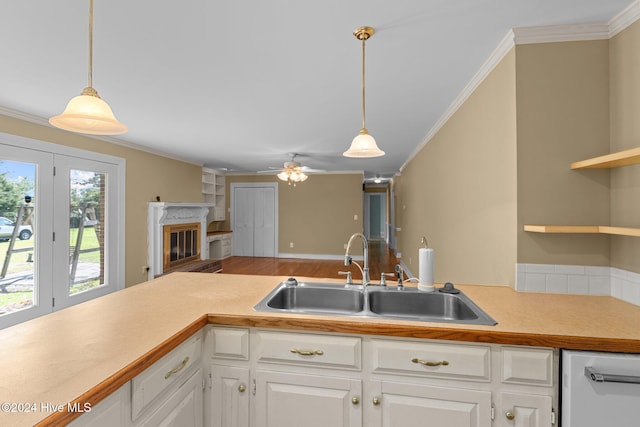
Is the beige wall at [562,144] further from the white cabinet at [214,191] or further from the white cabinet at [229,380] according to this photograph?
the white cabinet at [214,191]

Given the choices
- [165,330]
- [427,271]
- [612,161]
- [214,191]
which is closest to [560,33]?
[612,161]

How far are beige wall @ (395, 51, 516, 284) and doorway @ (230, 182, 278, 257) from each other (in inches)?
211

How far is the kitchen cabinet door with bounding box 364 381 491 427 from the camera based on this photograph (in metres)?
1.17

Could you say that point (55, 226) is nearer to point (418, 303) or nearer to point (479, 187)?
point (418, 303)

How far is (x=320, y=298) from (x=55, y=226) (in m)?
3.59

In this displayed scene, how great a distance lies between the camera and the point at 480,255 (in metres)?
2.21

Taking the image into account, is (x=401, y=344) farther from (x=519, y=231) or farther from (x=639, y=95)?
(x=639, y=95)

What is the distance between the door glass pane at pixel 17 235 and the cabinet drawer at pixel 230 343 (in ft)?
10.6

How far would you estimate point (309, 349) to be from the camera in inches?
51.0

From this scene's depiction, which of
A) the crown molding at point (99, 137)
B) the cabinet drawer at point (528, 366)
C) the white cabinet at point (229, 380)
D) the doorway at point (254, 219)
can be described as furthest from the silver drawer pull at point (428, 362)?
the doorway at point (254, 219)

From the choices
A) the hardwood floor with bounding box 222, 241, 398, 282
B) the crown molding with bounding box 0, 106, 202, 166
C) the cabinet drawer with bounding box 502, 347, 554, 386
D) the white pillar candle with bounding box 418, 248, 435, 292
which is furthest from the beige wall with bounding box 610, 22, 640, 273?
the crown molding with bounding box 0, 106, 202, 166

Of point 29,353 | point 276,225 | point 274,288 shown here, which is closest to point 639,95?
point 274,288

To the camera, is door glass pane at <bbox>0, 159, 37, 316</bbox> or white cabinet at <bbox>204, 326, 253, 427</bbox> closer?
white cabinet at <bbox>204, 326, 253, 427</bbox>

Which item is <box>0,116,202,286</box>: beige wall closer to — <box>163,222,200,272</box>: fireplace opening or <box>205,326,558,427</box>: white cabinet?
<box>163,222,200,272</box>: fireplace opening
